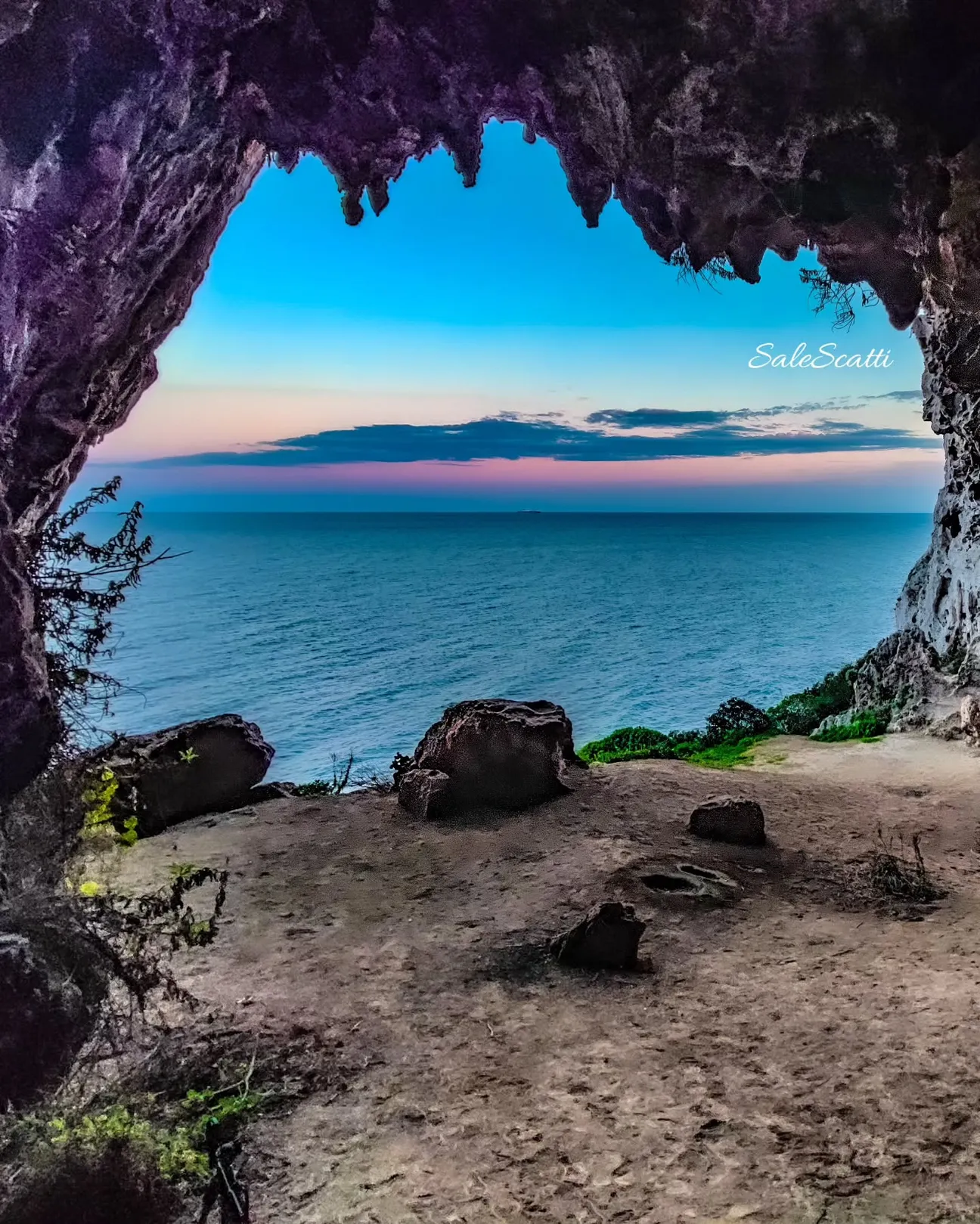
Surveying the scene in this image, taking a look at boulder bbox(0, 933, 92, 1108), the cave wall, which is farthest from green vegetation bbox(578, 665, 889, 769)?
Answer: boulder bbox(0, 933, 92, 1108)

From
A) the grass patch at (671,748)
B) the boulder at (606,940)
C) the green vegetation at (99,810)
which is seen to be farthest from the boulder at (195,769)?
the boulder at (606,940)

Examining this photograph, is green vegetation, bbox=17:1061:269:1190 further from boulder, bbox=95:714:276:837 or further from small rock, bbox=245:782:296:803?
small rock, bbox=245:782:296:803

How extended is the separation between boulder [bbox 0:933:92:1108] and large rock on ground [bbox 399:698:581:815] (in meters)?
8.55

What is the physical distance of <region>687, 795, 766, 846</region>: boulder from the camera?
40.4ft

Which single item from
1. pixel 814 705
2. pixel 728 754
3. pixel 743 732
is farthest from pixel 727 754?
pixel 814 705

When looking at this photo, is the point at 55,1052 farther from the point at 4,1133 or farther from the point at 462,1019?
the point at 462,1019

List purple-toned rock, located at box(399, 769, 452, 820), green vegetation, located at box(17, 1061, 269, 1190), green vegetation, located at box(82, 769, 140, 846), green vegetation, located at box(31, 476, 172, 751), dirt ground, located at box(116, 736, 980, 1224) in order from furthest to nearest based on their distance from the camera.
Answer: purple-toned rock, located at box(399, 769, 452, 820), green vegetation, located at box(31, 476, 172, 751), green vegetation, located at box(82, 769, 140, 846), dirt ground, located at box(116, 736, 980, 1224), green vegetation, located at box(17, 1061, 269, 1190)

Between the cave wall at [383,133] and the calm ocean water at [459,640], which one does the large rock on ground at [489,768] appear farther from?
the cave wall at [383,133]

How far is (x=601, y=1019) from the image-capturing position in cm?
764

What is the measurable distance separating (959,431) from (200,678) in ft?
109

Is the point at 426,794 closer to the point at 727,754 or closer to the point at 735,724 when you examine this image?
the point at 727,754

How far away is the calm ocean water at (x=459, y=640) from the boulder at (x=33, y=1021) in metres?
4.14

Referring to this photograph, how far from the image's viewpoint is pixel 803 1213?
197 inches

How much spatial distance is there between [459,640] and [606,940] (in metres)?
44.8
